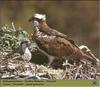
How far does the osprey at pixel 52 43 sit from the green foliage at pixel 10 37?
0.79 feet

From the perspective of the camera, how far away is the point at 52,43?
4.65m

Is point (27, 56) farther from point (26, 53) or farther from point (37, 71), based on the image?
point (37, 71)

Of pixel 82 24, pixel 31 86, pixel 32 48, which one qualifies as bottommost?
pixel 31 86

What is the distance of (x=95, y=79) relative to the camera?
473cm

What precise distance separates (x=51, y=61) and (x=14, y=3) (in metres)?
3.53

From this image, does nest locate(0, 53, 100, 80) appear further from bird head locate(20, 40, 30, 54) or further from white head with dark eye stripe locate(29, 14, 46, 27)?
white head with dark eye stripe locate(29, 14, 46, 27)

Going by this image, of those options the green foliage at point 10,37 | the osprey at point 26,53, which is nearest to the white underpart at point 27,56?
the osprey at point 26,53

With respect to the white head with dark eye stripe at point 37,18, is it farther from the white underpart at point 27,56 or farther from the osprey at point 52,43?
the white underpart at point 27,56

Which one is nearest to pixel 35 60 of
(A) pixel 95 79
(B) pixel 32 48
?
(B) pixel 32 48

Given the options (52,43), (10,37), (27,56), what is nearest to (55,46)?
(52,43)

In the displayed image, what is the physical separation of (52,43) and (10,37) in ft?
1.30

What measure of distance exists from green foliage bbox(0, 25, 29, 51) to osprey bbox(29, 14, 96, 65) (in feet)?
0.79

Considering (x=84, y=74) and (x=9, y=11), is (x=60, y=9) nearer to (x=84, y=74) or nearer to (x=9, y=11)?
(x=9, y=11)

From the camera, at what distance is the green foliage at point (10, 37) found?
15.9 feet
